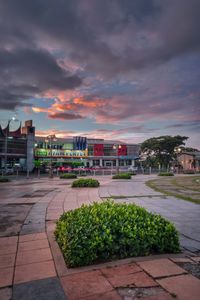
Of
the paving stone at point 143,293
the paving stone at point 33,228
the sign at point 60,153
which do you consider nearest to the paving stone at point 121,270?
the paving stone at point 143,293

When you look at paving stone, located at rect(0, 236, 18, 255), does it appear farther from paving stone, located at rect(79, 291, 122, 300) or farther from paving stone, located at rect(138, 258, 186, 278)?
paving stone, located at rect(138, 258, 186, 278)

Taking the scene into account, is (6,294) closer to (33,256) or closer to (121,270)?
(33,256)

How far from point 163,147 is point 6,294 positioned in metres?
66.3

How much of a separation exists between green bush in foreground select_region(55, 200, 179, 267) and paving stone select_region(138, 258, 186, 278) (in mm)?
342

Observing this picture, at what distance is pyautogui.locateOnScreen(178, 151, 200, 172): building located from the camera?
71375mm

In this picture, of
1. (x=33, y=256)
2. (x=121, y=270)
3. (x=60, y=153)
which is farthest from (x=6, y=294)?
(x=60, y=153)

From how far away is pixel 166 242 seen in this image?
16.7 feet

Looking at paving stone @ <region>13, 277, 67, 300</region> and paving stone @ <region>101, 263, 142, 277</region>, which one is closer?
paving stone @ <region>13, 277, 67, 300</region>

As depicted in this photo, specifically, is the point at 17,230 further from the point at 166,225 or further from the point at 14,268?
the point at 166,225

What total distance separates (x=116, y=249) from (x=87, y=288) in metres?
1.17

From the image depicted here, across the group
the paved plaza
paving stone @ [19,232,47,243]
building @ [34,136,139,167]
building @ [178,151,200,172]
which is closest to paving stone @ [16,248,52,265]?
the paved plaza

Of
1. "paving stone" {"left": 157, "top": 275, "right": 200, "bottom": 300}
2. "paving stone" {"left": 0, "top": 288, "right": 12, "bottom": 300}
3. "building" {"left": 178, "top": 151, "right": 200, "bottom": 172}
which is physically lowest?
"paving stone" {"left": 0, "top": 288, "right": 12, "bottom": 300}

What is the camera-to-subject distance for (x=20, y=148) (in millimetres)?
64375

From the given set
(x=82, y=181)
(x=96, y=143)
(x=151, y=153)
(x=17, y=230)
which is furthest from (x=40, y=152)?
(x=17, y=230)
